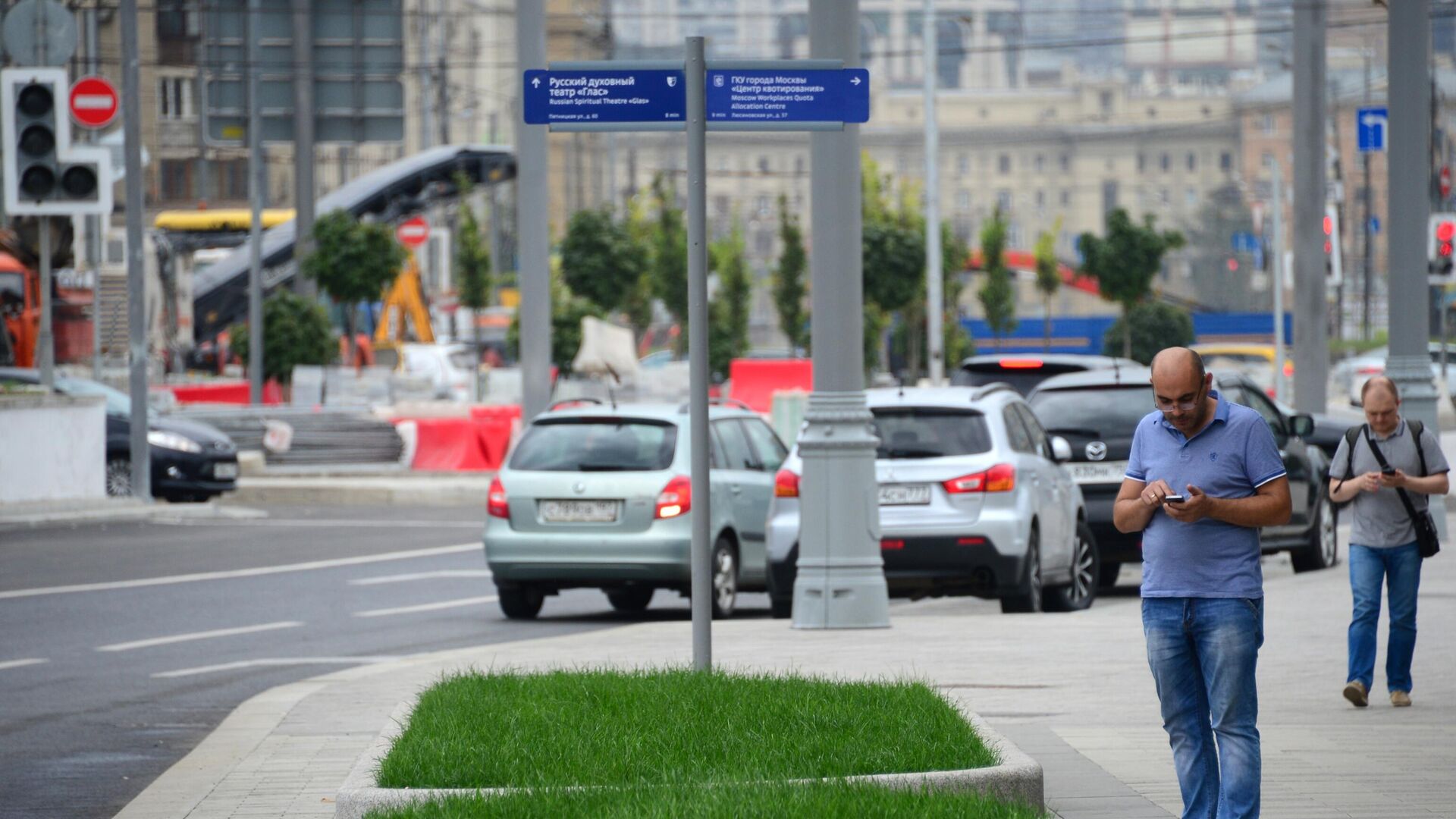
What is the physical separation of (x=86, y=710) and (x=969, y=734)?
5.08 m

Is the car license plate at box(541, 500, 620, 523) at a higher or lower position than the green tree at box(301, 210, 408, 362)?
lower

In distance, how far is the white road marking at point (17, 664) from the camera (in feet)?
42.0

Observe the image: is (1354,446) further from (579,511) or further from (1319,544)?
(1319,544)

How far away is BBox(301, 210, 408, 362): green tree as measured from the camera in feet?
148

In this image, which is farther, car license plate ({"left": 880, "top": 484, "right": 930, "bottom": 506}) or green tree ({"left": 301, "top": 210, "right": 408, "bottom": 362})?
green tree ({"left": 301, "top": 210, "right": 408, "bottom": 362})

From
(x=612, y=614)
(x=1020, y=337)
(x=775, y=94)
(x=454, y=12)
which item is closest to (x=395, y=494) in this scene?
(x=612, y=614)

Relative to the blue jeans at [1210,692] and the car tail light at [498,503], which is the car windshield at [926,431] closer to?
the car tail light at [498,503]

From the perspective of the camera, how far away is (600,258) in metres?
49.9

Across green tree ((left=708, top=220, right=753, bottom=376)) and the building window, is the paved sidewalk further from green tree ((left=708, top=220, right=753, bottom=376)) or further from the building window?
the building window

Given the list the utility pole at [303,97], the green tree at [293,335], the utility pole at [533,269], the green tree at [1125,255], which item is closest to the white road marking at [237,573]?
the utility pole at [533,269]

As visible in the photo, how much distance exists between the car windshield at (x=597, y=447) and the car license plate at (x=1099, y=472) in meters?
2.98

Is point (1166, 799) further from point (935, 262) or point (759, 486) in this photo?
point (935, 262)

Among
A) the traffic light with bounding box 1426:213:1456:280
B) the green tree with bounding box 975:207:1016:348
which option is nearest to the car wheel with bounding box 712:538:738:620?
the traffic light with bounding box 1426:213:1456:280

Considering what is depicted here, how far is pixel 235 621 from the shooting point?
15492mm
